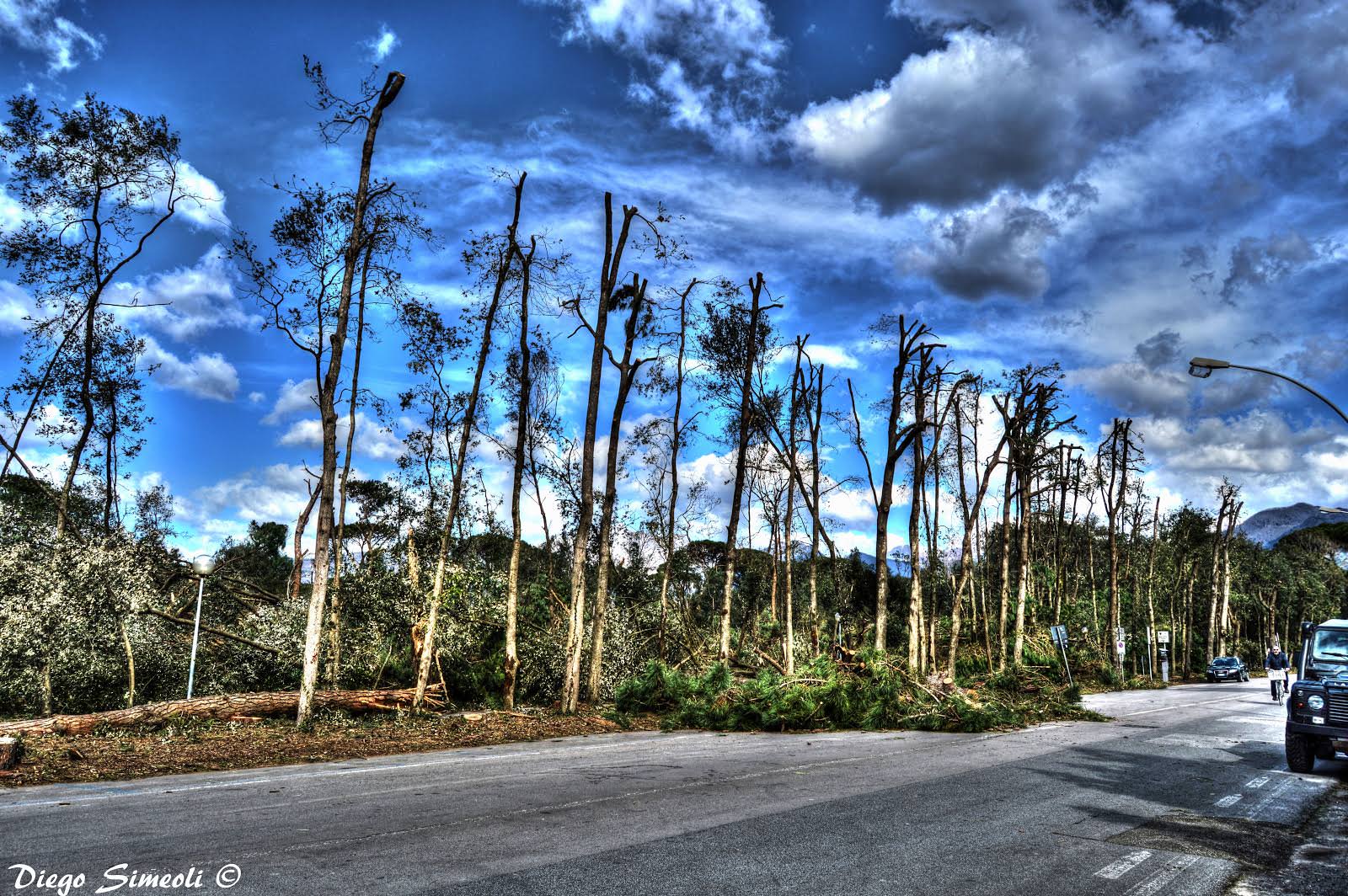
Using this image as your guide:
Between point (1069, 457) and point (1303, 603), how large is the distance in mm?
49653

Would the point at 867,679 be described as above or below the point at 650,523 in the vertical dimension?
below

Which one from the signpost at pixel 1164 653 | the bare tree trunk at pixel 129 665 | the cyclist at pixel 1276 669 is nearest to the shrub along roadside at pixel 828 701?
the bare tree trunk at pixel 129 665

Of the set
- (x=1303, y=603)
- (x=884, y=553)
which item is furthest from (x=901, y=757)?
(x=1303, y=603)

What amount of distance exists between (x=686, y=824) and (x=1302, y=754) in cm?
1015

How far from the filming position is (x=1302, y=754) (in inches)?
479

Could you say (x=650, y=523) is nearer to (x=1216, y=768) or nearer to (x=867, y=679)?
(x=867, y=679)

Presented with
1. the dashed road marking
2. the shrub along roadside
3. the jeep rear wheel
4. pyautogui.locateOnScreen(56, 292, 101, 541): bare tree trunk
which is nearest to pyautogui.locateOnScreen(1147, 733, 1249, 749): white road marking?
the jeep rear wheel

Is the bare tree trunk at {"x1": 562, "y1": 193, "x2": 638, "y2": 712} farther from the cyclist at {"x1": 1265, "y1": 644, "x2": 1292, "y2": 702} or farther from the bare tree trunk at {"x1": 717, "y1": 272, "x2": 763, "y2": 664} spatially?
the cyclist at {"x1": 1265, "y1": 644, "x2": 1292, "y2": 702}

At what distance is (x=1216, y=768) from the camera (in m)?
12.3

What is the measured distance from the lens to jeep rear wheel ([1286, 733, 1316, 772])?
12.1m

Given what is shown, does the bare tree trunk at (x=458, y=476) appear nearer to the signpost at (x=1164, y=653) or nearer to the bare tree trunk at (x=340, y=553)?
the bare tree trunk at (x=340, y=553)

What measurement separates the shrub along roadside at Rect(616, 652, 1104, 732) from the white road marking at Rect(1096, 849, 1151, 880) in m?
11.9

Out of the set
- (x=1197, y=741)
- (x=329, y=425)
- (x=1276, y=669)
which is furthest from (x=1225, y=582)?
(x=329, y=425)

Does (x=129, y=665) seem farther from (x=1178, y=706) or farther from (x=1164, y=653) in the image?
(x=1164, y=653)
